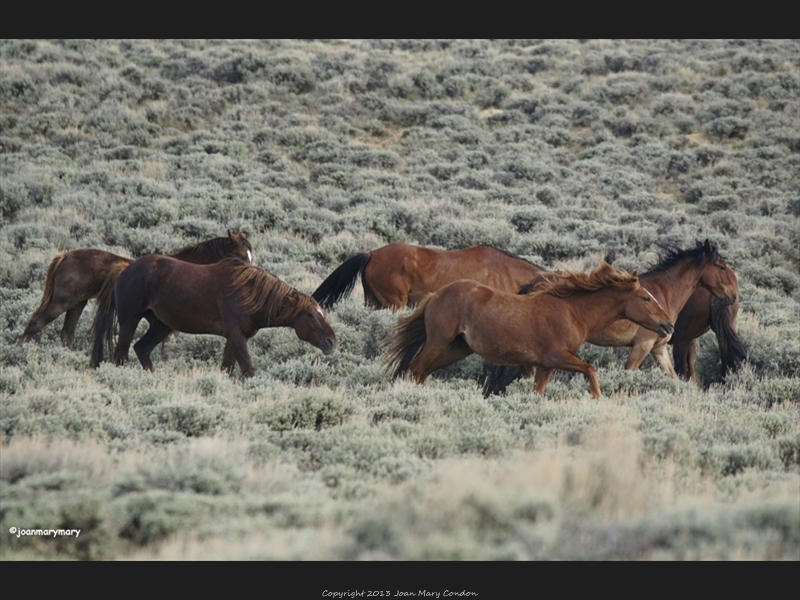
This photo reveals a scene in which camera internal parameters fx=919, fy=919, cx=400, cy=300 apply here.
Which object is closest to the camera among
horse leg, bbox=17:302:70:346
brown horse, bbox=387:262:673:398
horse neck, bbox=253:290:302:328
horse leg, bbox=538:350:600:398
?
horse leg, bbox=538:350:600:398

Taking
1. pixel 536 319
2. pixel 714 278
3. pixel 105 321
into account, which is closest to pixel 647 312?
pixel 536 319

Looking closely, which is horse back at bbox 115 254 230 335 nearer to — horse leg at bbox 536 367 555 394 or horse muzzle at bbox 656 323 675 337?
horse leg at bbox 536 367 555 394

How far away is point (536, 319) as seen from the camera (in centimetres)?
959

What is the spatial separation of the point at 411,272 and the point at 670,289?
12.4ft

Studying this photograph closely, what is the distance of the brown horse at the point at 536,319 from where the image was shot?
31.2ft

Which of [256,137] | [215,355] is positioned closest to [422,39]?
[256,137]

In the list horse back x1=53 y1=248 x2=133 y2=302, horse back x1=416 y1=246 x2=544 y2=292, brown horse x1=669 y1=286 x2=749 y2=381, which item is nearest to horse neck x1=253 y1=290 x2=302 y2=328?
horse back x1=53 y1=248 x2=133 y2=302

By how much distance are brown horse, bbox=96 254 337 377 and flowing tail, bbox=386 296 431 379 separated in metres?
0.75

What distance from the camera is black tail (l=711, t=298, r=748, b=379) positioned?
38.2 ft

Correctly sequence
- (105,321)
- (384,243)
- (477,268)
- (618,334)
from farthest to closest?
(384,243) → (477,268) → (618,334) → (105,321)

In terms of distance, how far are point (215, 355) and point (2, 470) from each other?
20.0 ft

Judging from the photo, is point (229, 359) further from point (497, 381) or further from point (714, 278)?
point (714, 278)

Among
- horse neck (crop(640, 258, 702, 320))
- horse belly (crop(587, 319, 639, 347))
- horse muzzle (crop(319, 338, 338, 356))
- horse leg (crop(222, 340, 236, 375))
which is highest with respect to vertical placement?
horse neck (crop(640, 258, 702, 320))

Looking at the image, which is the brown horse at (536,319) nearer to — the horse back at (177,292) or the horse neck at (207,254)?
the horse back at (177,292)
